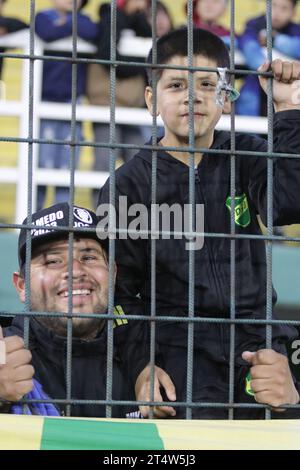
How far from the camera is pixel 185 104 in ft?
10.7

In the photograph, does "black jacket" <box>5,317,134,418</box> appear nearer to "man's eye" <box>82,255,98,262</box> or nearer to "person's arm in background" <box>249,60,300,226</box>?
"man's eye" <box>82,255,98,262</box>

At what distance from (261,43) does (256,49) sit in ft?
0.14

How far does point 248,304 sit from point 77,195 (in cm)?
370

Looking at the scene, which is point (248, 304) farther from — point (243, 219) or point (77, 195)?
point (77, 195)

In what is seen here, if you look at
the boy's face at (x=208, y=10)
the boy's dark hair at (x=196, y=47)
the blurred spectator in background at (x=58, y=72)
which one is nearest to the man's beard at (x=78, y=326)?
the boy's dark hair at (x=196, y=47)

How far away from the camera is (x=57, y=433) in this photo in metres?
2.55

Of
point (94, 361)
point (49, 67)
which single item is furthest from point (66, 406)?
point (49, 67)

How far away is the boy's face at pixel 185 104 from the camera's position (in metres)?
3.26

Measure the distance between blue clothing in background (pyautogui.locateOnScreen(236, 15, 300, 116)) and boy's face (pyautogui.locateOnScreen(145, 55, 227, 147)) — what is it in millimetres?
3014

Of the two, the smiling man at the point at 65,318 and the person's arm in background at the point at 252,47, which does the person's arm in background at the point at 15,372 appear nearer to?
the smiling man at the point at 65,318

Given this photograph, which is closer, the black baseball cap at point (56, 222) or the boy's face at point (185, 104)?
the black baseball cap at point (56, 222)

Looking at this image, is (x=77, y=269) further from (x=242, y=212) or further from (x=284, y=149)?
(x=284, y=149)

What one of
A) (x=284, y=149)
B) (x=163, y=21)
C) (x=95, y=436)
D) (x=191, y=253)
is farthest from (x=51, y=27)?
(x=95, y=436)

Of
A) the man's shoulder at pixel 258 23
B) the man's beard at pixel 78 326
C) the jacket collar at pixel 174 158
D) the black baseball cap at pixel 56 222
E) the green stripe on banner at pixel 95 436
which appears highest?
the man's shoulder at pixel 258 23
